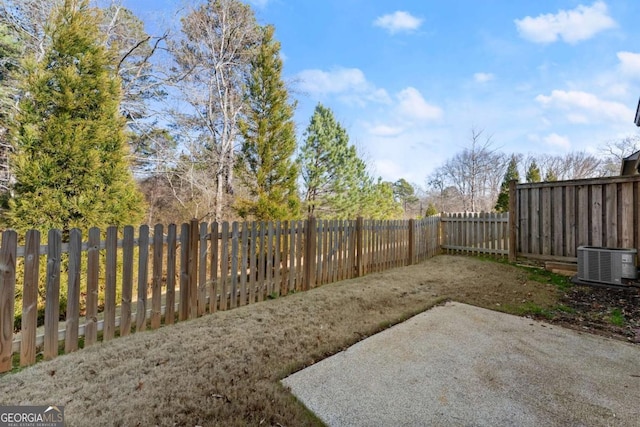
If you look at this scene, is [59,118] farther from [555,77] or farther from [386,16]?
[555,77]

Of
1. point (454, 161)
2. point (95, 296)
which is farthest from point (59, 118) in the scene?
point (454, 161)

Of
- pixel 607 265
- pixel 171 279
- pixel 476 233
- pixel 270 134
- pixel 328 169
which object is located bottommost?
pixel 607 265

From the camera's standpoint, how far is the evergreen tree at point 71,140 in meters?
4.07

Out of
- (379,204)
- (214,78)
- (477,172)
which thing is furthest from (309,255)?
(477,172)

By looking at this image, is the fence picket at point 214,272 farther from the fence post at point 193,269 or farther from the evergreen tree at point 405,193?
the evergreen tree at point 405,193

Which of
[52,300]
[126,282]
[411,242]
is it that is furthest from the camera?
[411,242]

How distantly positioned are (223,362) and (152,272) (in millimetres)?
1818

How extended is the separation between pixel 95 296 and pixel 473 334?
13.8 ft

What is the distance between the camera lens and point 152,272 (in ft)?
11.5

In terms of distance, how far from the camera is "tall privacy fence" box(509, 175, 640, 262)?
5.46m

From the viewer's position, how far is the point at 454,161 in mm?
28750

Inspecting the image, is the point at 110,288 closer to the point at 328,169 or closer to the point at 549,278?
the point at 549,278

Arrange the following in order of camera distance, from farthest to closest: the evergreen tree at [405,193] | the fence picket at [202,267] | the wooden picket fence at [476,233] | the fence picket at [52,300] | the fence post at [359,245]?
the evergreen tree at [405,193]
the wooden picket fence at [476,233]
the fence post at [359,245]
the fence picket at [202,267]
the fence picket at [52,300]

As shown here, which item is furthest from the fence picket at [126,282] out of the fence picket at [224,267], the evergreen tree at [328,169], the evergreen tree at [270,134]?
the evergreen tree at [328,169]
